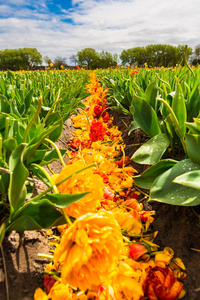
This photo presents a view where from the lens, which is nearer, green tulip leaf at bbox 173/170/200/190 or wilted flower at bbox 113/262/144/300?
green tulip leaf at bbox 173/170/200/190

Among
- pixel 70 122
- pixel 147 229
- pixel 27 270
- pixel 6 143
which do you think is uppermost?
pixel 6 143

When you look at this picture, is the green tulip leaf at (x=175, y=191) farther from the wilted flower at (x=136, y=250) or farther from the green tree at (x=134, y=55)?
the green tree at (x=134, y=55)

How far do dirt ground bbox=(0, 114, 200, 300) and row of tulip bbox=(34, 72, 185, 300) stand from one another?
Answer: 42mm

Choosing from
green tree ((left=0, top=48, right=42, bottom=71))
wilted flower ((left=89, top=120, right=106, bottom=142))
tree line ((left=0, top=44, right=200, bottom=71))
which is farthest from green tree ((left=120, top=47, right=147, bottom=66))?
wilted flower ((left=89, top=120, right=106, bottom=142))

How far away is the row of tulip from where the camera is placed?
0.60 metres

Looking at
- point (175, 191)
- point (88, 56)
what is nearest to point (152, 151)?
point (175, 191)

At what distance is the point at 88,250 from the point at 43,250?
584 millimetres

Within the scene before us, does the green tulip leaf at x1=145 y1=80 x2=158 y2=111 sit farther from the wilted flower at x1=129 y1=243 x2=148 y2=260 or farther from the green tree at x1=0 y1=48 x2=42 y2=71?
the green tree at x1=0 y1=48 x2=42 y2=71

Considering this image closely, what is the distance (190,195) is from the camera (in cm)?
94

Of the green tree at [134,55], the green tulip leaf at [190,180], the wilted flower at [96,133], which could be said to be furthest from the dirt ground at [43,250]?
the green tree at [134,55]

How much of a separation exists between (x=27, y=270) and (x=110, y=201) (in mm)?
692

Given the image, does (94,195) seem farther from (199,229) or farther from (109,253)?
(199,229)

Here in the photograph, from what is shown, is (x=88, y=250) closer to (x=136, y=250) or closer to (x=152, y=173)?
(x=136, y=250)

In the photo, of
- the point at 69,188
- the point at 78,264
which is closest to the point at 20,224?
the point at 69,188
